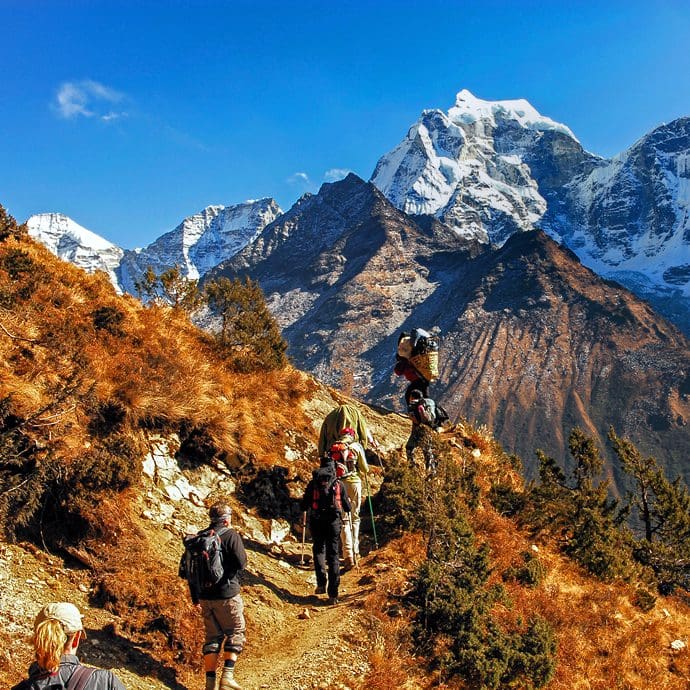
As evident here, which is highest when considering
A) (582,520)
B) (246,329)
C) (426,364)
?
(426,364)

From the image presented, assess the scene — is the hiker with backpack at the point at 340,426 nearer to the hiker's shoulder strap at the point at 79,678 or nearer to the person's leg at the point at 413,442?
the person's leg at the point at 413,442

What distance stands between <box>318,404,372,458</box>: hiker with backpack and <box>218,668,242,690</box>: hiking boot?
17.1 feet

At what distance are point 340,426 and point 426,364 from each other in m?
3.44

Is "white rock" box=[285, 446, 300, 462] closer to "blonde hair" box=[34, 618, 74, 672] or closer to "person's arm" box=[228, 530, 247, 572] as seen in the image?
"person's arm" box=[228, 530, 247, 572]

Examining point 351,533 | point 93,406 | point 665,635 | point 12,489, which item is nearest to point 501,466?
point 665,635

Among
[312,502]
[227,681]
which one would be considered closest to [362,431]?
[312,502]

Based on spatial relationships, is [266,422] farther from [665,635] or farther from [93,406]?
[665,635]

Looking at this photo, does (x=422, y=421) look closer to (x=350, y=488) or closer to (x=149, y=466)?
(x=350, y=488)

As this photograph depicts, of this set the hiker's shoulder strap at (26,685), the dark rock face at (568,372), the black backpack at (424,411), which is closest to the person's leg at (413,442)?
the black backpack at (424,411)

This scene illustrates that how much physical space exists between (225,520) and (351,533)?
3172mm

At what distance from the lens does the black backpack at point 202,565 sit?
5.94 m

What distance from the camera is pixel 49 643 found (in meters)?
3.59

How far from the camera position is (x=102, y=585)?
6703 mm

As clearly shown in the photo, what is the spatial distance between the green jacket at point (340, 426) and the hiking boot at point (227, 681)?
5.26 metres
